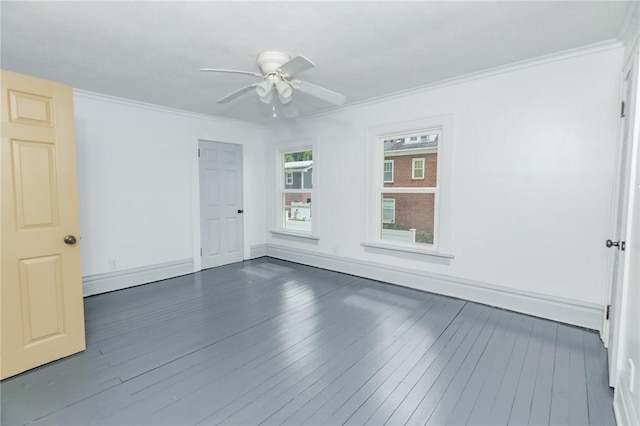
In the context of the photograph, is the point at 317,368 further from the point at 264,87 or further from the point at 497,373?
the point at 264,87

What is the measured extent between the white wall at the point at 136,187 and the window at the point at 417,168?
10.0ft

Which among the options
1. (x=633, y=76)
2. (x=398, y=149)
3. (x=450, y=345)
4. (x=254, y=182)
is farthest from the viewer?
(x=254, y=182)

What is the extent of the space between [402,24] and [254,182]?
3.83 m

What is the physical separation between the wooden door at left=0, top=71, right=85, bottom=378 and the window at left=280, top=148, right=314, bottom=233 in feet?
10.5

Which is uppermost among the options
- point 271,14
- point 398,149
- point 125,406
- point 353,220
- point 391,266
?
point 271,14

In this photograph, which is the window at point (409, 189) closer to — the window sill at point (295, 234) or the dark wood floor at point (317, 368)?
the dark wood floor at point (317, 368)

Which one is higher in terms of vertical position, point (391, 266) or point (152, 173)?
point (152, 173)

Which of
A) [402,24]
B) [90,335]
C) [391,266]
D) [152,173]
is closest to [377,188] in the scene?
[391,266]

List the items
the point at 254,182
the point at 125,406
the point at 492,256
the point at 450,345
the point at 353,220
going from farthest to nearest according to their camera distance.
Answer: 1. the point at 254,182
2. the point at 353,220
3. the point at 492,256
4. the point at 450,345
5. the point at 125,406

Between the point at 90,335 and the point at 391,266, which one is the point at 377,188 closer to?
the point at 391,266

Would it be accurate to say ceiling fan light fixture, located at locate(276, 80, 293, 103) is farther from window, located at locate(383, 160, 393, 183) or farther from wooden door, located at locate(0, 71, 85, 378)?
window, located at locate(383, 160, 393, 183)

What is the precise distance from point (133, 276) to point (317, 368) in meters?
3.11

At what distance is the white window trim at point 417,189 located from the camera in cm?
339

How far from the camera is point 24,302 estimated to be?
6.68 ft
